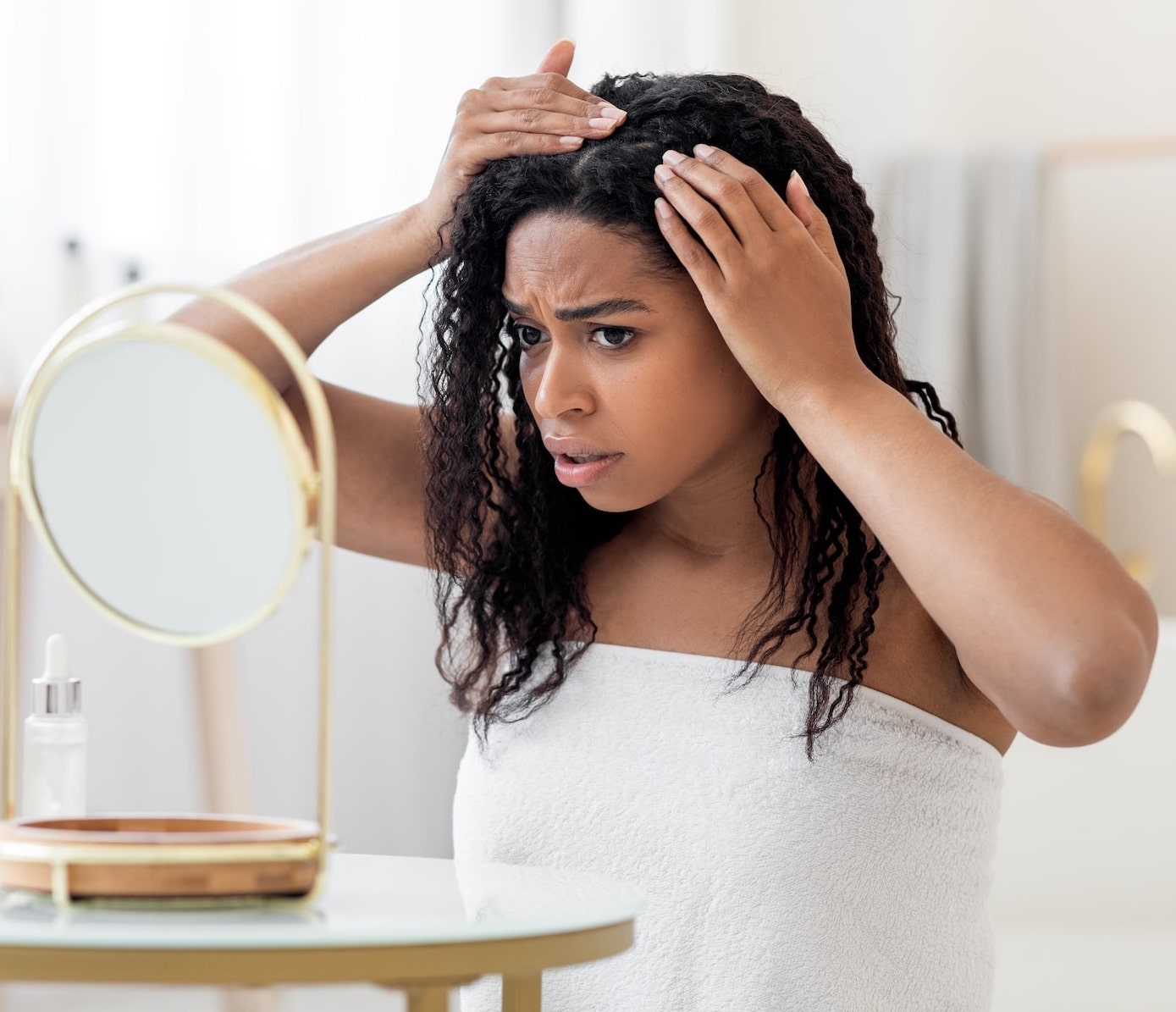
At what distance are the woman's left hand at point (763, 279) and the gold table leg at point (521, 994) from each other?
34cm

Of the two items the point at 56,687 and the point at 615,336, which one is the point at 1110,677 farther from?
the point at 56,687

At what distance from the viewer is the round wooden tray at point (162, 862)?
1.71ft

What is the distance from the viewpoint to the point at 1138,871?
1.91 m

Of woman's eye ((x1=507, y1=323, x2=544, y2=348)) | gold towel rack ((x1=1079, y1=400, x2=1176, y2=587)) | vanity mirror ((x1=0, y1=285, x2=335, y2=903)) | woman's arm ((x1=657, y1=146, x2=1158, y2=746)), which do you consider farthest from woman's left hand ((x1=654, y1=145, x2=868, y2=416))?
gold towel rack ((x1=1079, y1=400, x2=1176, y2=587))

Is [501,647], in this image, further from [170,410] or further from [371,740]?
[371,740]

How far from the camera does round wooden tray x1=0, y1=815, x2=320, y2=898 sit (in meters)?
0.52

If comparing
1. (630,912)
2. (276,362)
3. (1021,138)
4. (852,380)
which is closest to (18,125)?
(276,362)

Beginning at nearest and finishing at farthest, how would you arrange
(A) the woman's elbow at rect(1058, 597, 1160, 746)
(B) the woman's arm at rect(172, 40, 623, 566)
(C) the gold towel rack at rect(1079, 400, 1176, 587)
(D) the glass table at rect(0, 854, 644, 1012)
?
(D) the glass table at rect(0, 854, 644, 1012)
(A) the woman's elbow at rect(1058, 597, 1160, 746)
(B) the woman's arm at rect(172, 40, 623, 566)
(C) the gold towel rack at rect(1079, 400, 1176, 587)

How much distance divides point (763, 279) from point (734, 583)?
227mm

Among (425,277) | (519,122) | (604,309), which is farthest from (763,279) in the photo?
(425,277)

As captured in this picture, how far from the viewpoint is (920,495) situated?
77 centimetres

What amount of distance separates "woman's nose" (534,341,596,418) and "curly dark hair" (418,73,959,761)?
0.27 feet

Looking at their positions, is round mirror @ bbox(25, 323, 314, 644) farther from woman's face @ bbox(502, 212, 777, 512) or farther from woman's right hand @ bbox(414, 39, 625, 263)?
woman's right hand @ bbox(414, 39, 625, 263)

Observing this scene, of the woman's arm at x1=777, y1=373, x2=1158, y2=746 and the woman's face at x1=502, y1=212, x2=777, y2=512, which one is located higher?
the woman's face at x1=502, y1=212, x2=777, y2=512
